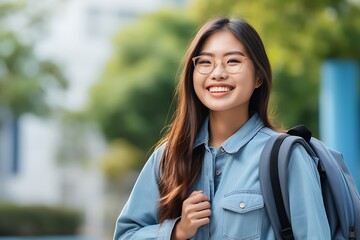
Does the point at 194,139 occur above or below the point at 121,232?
above

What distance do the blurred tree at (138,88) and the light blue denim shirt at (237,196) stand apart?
20.6m

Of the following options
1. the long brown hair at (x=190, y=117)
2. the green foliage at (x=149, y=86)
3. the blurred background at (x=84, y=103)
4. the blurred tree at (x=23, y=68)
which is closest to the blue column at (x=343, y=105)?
the green foliage at (x=149, y=86)

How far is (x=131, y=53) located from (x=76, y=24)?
3.26 m

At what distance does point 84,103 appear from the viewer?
23969mm

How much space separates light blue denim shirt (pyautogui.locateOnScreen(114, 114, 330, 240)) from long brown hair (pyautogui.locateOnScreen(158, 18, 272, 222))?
0.09 feet

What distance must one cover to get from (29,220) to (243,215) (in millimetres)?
17121

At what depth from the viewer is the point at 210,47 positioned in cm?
251

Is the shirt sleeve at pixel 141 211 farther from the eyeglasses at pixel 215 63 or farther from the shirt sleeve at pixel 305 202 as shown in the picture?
the shirt sleeve at pixel 305 202

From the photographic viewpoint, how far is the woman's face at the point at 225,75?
2.46 metres

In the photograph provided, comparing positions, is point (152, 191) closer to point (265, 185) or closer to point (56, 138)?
point (265, 185)

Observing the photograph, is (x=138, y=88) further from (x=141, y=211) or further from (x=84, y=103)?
(x=141, y=211)

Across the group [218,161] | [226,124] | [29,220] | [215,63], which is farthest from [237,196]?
[29,220]

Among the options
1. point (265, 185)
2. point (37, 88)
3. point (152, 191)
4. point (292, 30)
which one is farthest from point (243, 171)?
point (37, 88)

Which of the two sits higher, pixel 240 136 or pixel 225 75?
pixel 225 75
